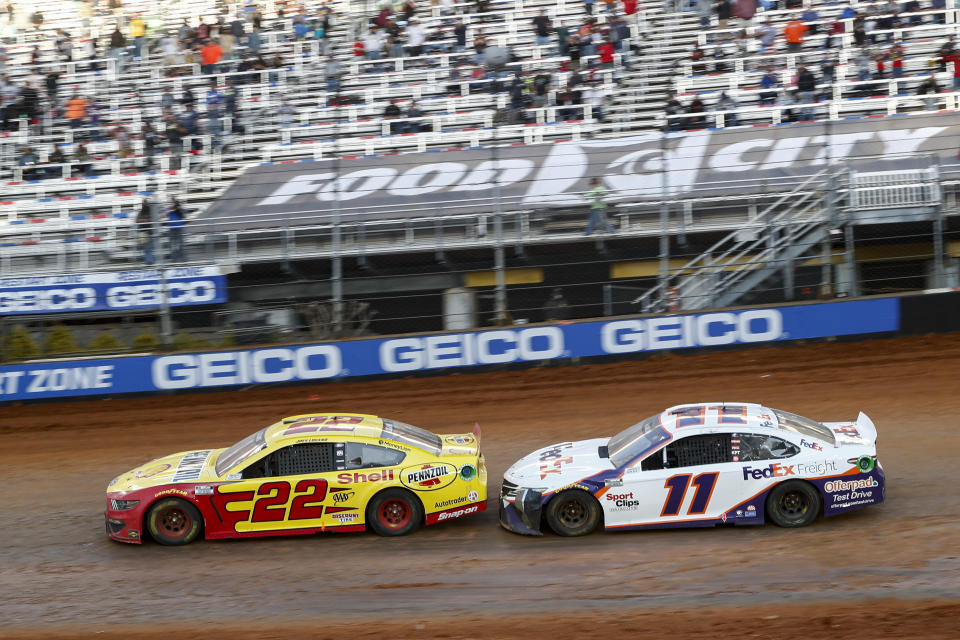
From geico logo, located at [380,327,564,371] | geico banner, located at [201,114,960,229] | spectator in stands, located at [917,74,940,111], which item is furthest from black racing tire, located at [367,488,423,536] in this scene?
spectator in stands, located at [917,74,940,111]

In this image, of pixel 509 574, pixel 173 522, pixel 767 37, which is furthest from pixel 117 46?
pixel 509 574

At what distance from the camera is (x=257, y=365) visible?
16203 millimetres

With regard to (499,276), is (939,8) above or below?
above

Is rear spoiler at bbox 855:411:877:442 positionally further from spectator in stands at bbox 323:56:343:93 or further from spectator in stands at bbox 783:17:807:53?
spectator in stands at bbox 323:56:343:93

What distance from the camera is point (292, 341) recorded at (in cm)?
1631

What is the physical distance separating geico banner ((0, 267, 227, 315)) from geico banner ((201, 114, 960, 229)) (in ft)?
5.09

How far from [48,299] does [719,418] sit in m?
12.0

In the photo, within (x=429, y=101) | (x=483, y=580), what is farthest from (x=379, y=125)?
(x=483, y=580)

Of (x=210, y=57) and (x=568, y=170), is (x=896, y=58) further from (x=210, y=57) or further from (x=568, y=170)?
(x=210, y=57)

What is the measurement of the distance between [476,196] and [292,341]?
454 centimetres

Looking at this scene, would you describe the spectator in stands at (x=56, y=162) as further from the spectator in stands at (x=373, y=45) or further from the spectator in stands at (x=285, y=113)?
the spectator in stands at (x=373, y=45)

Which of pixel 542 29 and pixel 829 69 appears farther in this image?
pixel 542 29

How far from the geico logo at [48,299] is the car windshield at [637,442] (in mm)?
10273

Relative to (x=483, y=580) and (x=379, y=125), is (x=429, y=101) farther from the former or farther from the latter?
(x=483, y=580)
